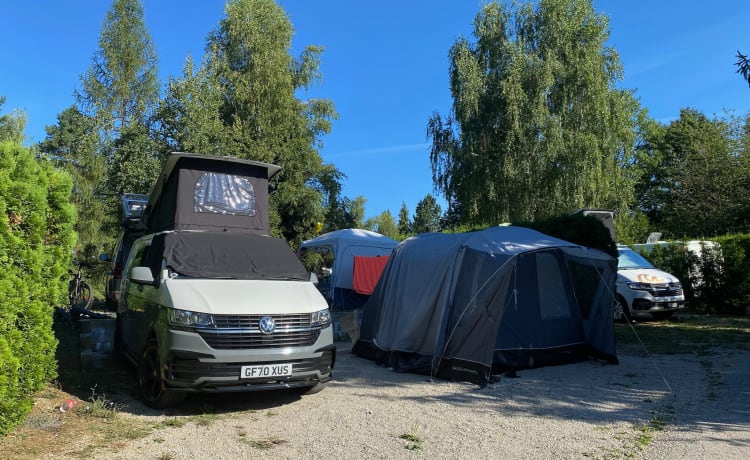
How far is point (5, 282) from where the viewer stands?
4125 millimetres

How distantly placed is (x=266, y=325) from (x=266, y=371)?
0.45 m

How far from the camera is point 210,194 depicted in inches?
307

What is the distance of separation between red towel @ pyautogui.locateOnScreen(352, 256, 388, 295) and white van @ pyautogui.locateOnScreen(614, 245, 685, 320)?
6748mm

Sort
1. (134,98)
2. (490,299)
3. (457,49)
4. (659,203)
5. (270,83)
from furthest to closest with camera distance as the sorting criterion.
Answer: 1. (659,203)
2. (134,98)
3. (270,83)
4. (457,49)
5. (490,299)

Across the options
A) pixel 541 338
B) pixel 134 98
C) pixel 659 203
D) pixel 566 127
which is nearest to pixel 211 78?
pixel 134 98

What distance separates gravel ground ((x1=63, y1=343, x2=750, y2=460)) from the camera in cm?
452

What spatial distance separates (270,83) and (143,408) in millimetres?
23622

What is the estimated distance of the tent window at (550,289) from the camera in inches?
343

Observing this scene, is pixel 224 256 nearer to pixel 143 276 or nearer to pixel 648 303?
pixel 143 276

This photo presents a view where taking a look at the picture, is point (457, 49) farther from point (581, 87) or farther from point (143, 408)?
point (143, 408)

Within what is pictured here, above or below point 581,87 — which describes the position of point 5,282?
below

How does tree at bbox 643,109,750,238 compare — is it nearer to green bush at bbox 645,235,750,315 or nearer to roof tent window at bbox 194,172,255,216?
green bush at bbox 645,235,750,315

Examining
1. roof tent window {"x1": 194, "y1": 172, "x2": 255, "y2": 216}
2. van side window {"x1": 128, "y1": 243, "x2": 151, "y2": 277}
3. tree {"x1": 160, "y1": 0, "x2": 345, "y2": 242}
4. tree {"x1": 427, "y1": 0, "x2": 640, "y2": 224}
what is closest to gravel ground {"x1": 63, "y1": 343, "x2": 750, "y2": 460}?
van side window {"x1": 128, "y1": 243, "x2": 151, "y2": 277}

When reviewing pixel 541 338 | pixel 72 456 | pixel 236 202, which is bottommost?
pixel 72 456
